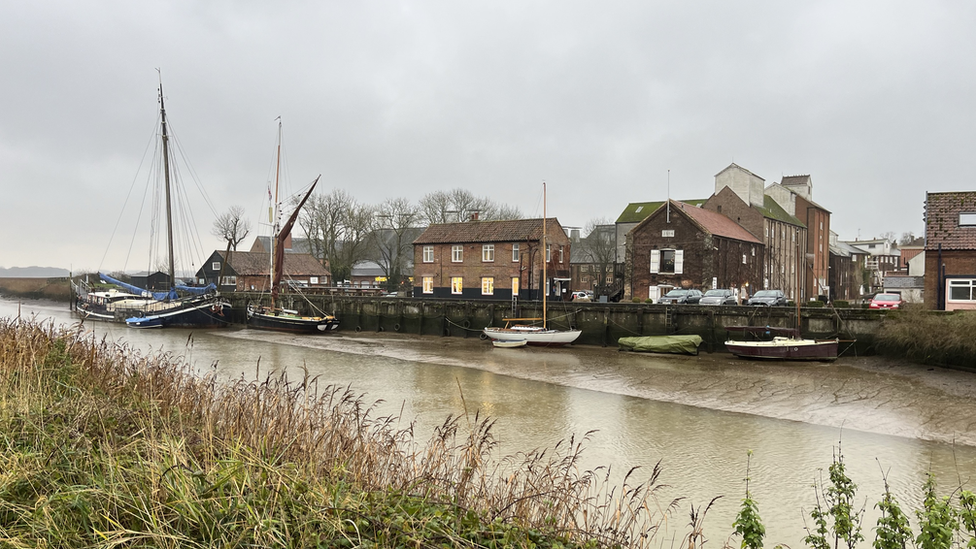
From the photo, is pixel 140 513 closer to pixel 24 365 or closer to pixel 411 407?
pixel 24 365

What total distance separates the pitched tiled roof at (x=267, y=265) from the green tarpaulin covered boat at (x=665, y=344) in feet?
149

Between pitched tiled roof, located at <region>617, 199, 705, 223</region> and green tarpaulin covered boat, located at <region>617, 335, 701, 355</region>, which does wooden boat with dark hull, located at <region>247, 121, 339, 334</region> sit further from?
pitched tiled roof, located at <region>617, 199, 705, 223</region>

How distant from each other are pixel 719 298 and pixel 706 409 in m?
20.1

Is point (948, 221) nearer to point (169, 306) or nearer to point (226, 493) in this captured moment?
point (226, 493)

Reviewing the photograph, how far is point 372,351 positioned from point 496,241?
17242 millimetres

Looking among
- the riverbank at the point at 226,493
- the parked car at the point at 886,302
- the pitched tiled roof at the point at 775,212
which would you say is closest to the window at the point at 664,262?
the pitched tiled roof at the point at 775,212

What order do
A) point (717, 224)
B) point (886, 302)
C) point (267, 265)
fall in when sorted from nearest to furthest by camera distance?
1. point (886, 302)
2. point (717, 224)
3. point (267, 265)

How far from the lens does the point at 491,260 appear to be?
46.9 meters

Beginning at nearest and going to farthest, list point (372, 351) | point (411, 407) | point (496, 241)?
point (411, 407)
point (372, 351)
point (496, 241)

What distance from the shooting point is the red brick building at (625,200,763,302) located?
45000 millimetres

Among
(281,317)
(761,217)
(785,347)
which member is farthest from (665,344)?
(761,217)

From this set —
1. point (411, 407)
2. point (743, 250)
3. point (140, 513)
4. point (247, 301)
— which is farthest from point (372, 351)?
point (743, 250)

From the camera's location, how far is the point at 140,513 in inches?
178

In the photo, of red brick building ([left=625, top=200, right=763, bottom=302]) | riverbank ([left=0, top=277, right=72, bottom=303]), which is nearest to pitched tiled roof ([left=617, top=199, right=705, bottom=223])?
red brick building ([left=625, top=200, right=763, bottom=302])
